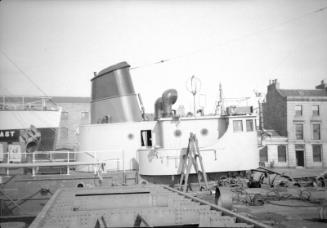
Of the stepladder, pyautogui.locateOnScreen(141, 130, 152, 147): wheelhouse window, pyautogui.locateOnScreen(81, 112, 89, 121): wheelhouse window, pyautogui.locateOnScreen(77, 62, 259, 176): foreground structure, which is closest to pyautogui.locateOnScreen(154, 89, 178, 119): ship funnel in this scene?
pyautogui.locateOnScreen(77, 62, 259, 176): foreground structure

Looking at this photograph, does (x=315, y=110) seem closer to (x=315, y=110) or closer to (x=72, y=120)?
(x=315, y=110)

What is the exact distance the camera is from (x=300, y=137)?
119 ft

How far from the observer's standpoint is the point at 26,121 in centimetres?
2347

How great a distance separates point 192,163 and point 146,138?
3278mm

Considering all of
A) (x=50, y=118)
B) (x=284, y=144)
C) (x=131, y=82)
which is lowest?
(x=284, y=144)

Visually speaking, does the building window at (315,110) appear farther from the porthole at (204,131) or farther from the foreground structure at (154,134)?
the porthole at (204,131)

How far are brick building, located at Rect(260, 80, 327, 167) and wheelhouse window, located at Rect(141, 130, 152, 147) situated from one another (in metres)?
21.5

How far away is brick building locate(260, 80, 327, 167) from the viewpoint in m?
35.8

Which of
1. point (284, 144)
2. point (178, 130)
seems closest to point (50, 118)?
point (178, 130)

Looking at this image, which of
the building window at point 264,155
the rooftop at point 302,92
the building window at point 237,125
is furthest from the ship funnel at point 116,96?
the rooftop at point 302,92

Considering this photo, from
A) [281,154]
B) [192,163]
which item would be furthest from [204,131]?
[281,154]

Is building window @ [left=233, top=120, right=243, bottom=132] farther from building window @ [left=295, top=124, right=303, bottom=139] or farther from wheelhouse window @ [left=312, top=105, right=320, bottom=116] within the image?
wheelhouse window @ [left=312, top=105, right=320, bottom=116]

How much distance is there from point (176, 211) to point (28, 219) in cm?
635

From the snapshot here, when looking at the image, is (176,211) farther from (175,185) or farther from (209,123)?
(209,123)
